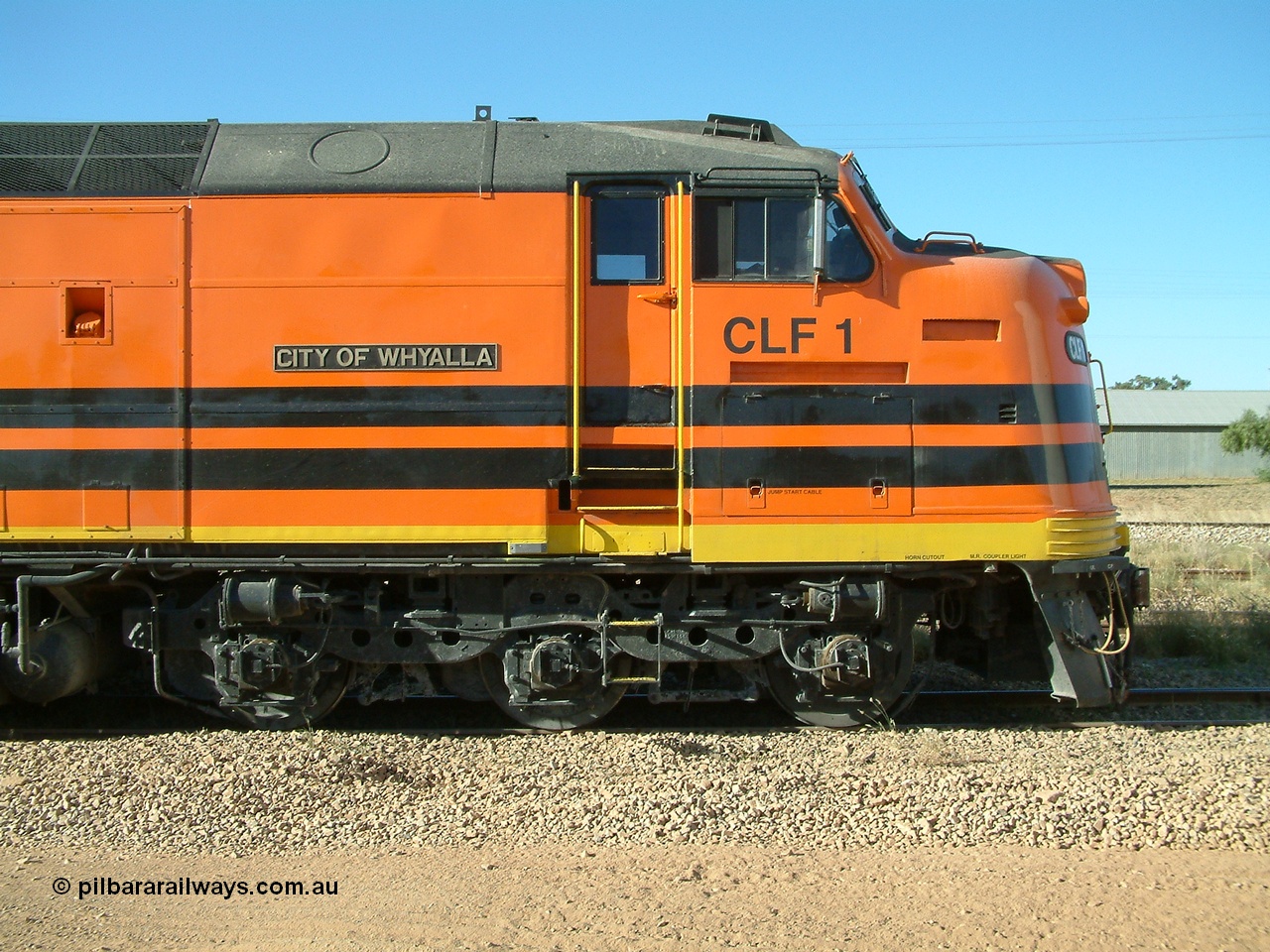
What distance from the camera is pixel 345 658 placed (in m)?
6.28

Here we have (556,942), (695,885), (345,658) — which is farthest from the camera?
(345,658)

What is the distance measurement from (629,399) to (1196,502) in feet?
93.1

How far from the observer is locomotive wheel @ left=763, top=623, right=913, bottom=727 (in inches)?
247

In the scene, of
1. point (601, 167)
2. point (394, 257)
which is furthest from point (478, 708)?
point (601, 167)

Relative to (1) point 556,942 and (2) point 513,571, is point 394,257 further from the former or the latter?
(1) point 556,942

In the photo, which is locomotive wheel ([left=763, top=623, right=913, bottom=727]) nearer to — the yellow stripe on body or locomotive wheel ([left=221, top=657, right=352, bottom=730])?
the yellow stripe on body

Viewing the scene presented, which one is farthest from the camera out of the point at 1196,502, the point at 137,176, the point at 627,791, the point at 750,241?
the point at 1196,502

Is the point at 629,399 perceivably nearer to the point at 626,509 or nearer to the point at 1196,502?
the point at 626,509

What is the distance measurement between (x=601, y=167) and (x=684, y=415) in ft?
5.33

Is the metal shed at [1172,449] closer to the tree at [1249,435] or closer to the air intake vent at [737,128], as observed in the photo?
the tree at [1249,435]

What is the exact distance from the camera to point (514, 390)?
5.90 meters

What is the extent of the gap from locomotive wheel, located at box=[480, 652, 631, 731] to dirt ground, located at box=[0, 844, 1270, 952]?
1.65m

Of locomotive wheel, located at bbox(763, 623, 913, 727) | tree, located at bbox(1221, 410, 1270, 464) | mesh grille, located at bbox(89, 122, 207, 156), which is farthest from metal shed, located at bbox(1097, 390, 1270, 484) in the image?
mesh grille, located at bbox(89, 122, 207, 156)

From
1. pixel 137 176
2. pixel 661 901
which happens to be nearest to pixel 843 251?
pixel 661 901
